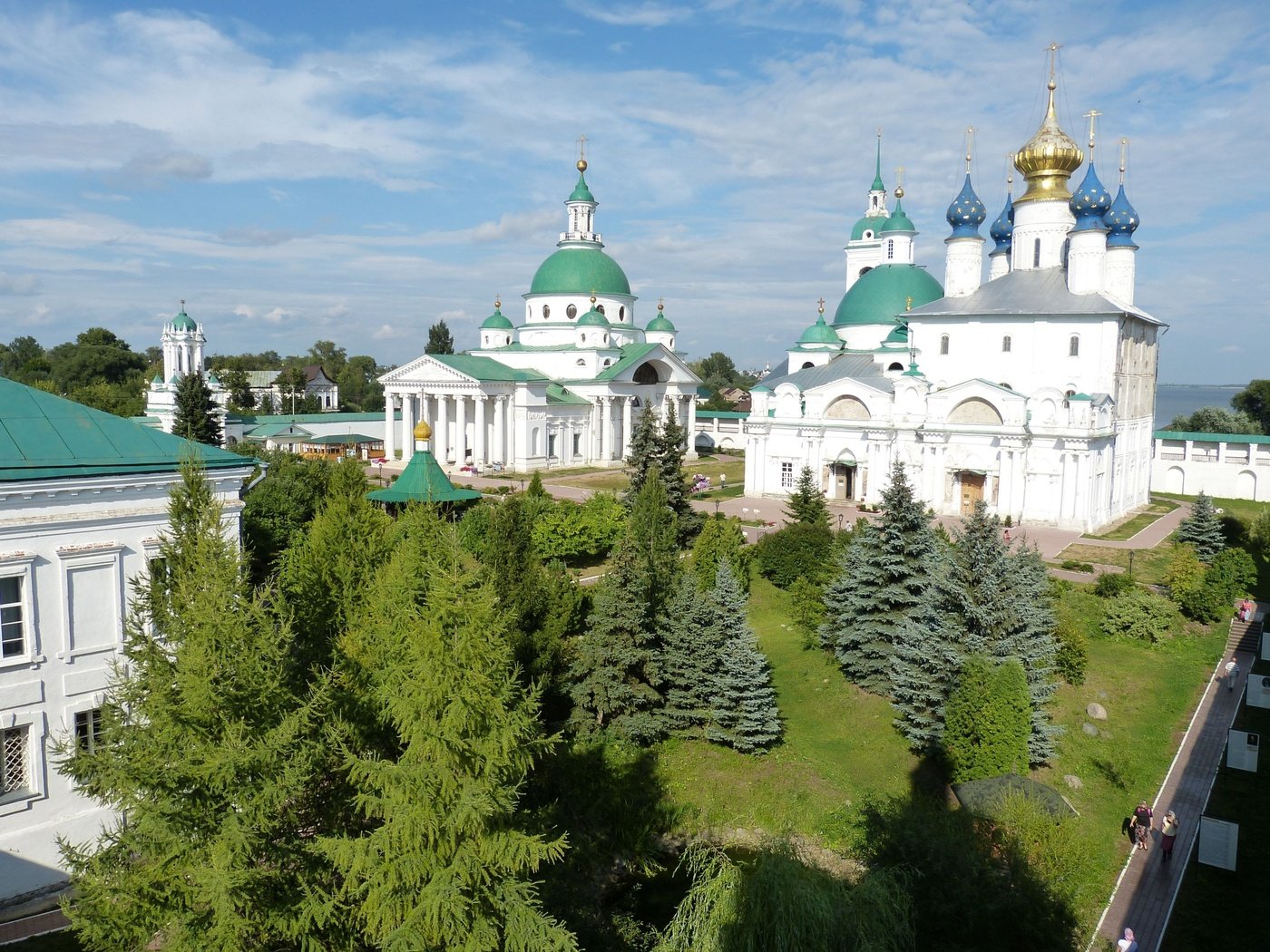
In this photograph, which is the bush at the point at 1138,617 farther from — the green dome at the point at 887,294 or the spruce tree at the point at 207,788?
the green dome at the point at 887,294

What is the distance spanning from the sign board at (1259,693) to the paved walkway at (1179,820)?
29 centimetres

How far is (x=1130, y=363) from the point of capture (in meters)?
35.9

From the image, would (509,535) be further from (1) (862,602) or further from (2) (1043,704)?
(2) (1043,704)

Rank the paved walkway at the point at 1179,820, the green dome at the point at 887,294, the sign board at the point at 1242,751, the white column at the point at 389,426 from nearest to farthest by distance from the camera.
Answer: the paved walkway at the point at 1179,820 → the sign board at the point at 1242,751 → the green dome at the point at 887,294 → the white column at the point at 389,426

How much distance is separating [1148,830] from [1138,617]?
958 centimetres

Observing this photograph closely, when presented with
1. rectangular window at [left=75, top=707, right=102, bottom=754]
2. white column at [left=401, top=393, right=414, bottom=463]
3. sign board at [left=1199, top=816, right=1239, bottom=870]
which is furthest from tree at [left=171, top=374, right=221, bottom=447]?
sign board at [left=1199, top=816, right=1239, bottom=870]

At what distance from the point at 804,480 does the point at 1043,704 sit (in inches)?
498

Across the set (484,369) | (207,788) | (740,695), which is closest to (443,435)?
(484,369)

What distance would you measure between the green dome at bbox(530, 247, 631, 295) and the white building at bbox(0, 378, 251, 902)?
43.8m

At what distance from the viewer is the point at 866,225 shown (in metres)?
51.6

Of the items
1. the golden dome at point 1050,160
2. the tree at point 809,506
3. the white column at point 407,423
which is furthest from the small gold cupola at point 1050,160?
the white column at point 407,423

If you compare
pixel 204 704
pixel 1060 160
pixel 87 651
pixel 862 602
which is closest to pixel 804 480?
pixel 862 602

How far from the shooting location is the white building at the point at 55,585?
11.1 metres

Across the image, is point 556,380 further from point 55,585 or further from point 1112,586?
point 55,585
